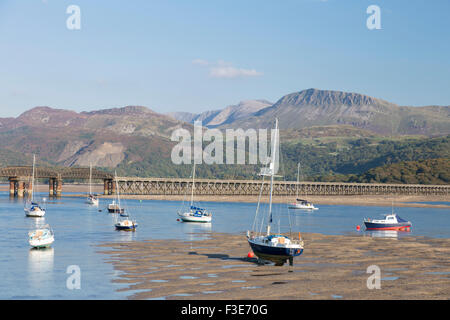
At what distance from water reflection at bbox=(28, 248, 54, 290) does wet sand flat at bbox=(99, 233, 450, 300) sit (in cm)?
544

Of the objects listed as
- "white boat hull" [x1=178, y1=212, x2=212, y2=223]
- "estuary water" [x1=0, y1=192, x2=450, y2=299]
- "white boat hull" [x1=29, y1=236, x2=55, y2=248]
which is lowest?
"estuary water" [x1=0, y1=192, x2=450, y2=299]

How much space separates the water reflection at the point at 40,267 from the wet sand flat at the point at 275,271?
5.44 m

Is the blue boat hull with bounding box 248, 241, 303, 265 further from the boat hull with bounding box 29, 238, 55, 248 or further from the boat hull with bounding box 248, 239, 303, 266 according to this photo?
the boat hull with bounding box 29, 238, 55, 248

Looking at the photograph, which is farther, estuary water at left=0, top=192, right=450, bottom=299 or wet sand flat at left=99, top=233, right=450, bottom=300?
estuary water at left=0, top=192, right=450, bottom=299

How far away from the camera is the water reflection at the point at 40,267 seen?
44500 millimetres

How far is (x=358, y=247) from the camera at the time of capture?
69188 mm

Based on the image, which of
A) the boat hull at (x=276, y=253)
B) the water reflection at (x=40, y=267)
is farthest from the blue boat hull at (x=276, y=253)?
the water reflection at (x=40, y=267)

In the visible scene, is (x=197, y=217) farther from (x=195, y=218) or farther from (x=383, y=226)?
(x=383, y=226)

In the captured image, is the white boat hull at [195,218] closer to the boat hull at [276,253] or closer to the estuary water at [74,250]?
the estuary water at [74,250]

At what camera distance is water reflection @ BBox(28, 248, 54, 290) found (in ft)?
146

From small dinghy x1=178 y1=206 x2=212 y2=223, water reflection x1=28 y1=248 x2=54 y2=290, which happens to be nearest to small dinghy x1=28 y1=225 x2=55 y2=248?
water reflection x1=28 y1=248 x2=54 y2=290
